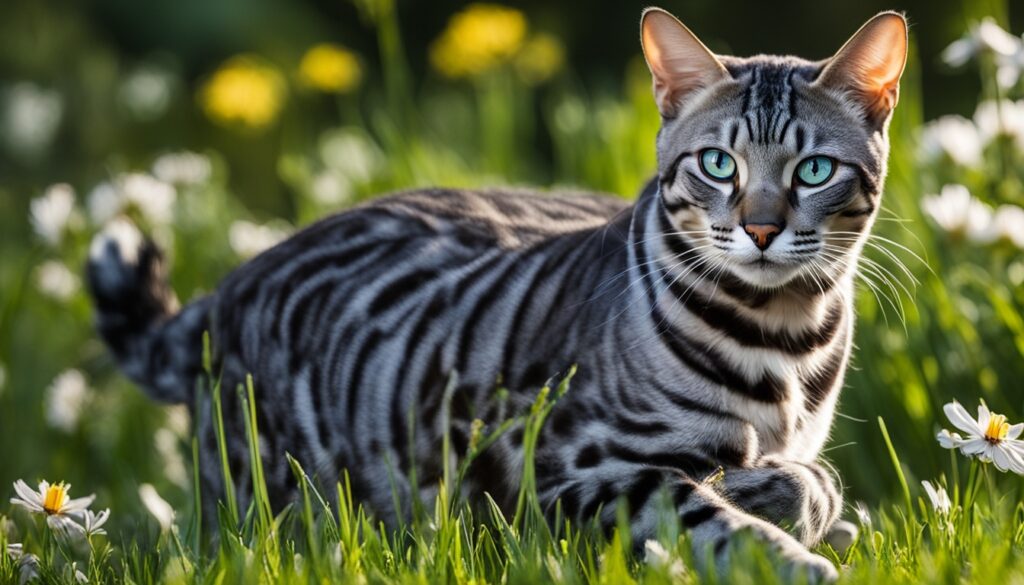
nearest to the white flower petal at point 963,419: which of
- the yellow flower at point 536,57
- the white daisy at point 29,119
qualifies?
the yellow flower at point 536,57

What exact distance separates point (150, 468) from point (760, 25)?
4234 mm

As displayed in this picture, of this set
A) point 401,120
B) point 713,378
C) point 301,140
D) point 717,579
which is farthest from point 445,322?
point 301,140

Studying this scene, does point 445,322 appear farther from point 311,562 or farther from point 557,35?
point 557,35

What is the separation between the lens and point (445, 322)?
→ 2.92m

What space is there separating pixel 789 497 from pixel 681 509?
20 centimetres

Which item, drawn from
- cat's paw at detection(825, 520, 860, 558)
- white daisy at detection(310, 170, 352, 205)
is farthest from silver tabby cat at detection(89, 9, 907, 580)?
white daisy at detection(310, 170, 352, 205)

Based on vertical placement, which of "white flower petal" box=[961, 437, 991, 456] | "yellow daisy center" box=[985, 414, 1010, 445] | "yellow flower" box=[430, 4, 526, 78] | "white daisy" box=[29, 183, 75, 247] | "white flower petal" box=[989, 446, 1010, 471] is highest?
"yellow flower" box=[430, 4, 526, 78]

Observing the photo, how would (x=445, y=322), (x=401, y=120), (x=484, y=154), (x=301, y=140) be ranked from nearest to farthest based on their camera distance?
(x=445, y=322), (x=401, y=120), (x=484, y=154), (x=301, y=140)

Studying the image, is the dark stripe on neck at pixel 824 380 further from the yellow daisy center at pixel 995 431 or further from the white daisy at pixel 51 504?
the white daisy at pixel 51 504

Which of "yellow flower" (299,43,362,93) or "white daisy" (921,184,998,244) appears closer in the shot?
"white daisy" (921,184,998,244)

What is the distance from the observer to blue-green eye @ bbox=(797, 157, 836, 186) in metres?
2.37

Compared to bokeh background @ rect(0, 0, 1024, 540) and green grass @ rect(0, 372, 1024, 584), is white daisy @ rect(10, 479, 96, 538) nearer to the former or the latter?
green grass @ rect(0, 372, 1024, 584)

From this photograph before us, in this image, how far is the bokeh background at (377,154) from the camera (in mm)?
3299

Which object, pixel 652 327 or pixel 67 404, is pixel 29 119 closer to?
pixel 67 404
